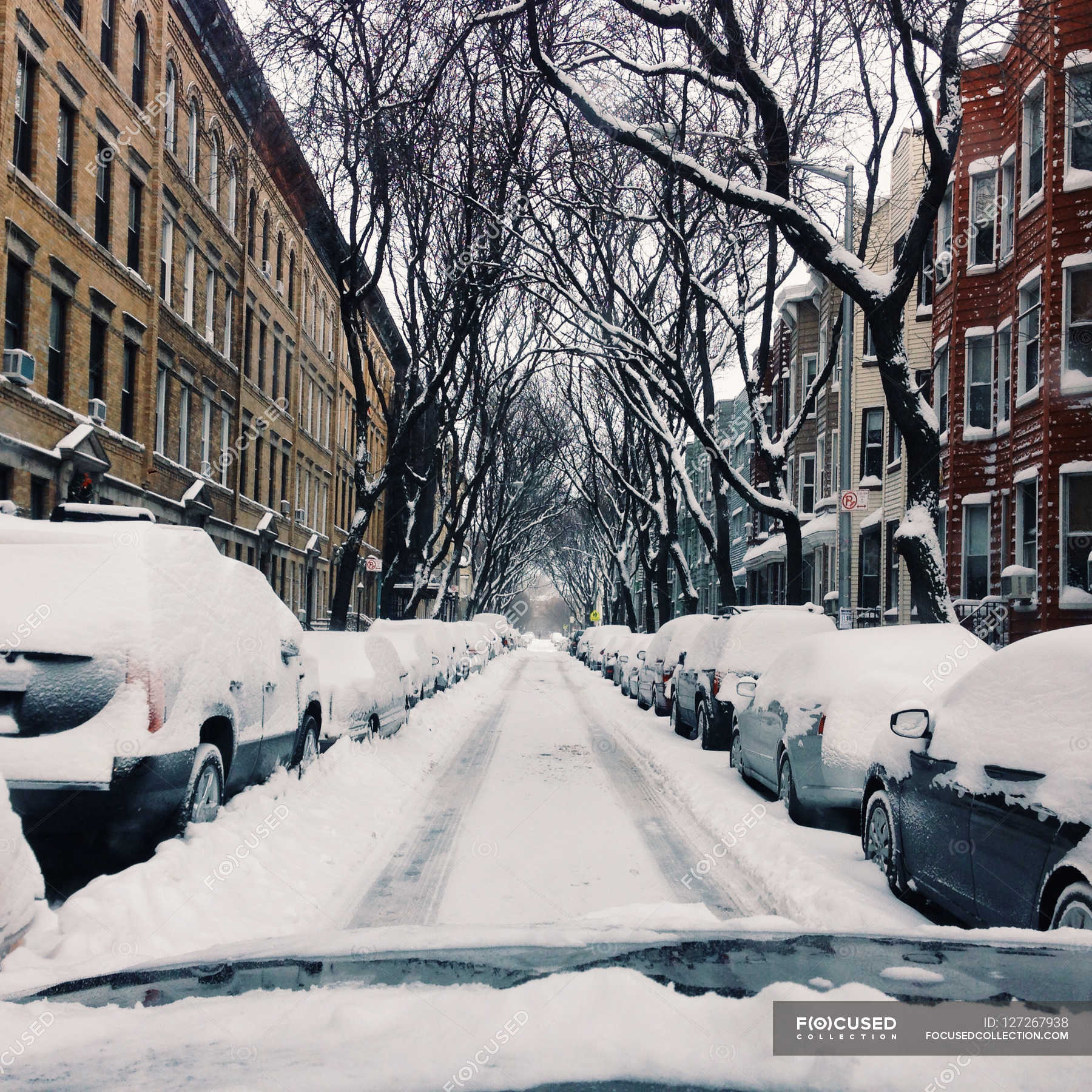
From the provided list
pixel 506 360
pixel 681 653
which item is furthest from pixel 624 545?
pixel 681 653

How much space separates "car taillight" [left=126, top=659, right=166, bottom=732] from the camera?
20.3 ft

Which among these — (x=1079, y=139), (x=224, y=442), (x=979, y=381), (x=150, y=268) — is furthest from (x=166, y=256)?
(x=1079, y=139)

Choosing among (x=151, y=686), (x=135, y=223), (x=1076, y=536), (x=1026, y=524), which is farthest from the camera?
(x=135, y=223)

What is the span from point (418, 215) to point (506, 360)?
10.4 metres

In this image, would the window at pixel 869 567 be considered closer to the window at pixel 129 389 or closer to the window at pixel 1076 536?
the window at pixel 1076 536

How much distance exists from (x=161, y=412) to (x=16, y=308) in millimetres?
7362

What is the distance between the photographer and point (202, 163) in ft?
100

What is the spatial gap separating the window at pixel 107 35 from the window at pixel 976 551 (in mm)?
20008

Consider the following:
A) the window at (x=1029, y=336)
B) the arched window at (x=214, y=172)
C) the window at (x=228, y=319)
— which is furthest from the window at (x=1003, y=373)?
the window at (x=228, y=319)

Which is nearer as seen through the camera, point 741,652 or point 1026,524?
point 741,652

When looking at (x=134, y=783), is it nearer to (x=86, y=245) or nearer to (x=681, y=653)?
(x=681, y=653)

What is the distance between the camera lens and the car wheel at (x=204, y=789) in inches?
263

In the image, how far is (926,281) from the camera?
2939 cm

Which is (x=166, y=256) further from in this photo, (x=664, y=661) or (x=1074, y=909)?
(x=1074, y=909)
